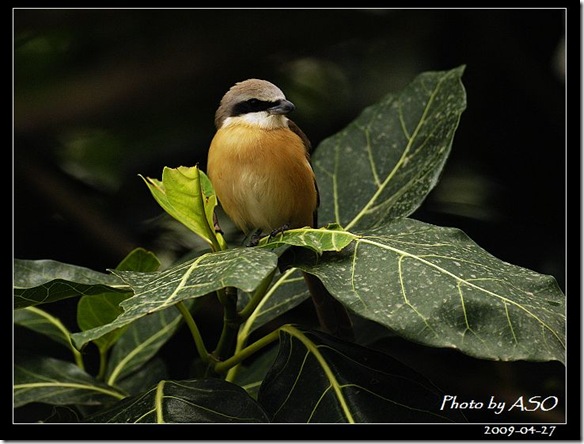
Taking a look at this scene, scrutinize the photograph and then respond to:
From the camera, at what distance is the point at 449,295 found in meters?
1.65

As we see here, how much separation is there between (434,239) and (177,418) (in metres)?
0.72

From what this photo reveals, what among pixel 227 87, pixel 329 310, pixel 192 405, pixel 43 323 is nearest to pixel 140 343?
pixel 43 323

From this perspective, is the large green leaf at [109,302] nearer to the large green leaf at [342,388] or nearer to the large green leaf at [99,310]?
the large green leaf at [99,310]

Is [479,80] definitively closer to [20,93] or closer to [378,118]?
[378,118]

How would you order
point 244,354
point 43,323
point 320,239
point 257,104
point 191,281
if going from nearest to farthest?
point 191,281 → point 320,239 → point 244,354 → point 43,323 → point 257,104

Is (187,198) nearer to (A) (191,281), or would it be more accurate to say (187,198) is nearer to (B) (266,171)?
(A) (191,281)

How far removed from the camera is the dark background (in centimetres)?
287

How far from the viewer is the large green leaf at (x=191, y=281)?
1514 mm

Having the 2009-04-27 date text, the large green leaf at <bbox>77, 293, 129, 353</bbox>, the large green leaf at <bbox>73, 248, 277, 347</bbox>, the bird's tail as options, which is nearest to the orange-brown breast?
the bird's tail

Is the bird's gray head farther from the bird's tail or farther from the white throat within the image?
the bird's tail

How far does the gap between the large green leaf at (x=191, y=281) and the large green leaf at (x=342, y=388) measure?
35 centimetres

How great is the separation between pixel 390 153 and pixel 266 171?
395 mm

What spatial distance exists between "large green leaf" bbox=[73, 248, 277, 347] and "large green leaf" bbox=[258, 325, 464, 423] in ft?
1.16

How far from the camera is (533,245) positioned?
2.83 m
